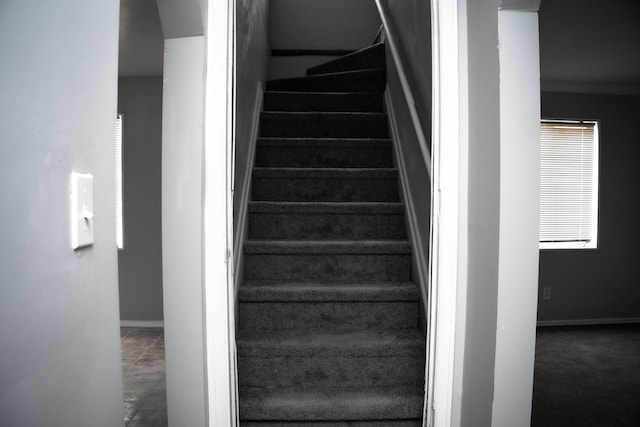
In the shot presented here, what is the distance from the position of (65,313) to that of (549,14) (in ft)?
10.3

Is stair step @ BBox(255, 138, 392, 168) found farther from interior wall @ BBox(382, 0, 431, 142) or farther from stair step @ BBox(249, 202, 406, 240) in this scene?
interior wall @ BBox(382, 0, 431, 142)

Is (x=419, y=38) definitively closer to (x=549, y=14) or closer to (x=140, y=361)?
(x=549, y=14)

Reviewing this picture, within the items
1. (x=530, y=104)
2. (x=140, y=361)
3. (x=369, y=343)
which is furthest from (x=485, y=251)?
(x=140, y=361)

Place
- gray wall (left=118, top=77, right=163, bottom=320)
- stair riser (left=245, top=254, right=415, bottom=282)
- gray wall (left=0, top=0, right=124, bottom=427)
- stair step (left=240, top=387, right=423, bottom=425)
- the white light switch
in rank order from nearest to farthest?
gray wall (left=0, top=0, right=124, bottom=427)
the white light switch
stair step (left=240, top=387, right=423, bottom=425)
stair riser (left=245, top=254, right=415, bottom=282)
gray wall (left=118, top=77, right=163, bottom=320)

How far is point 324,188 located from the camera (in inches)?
106

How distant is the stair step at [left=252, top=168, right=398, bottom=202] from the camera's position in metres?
2.69

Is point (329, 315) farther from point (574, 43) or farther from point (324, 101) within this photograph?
point (574, 43)

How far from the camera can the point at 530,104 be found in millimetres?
1213

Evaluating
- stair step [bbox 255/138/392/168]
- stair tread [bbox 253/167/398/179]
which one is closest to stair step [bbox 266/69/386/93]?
stair step [bbox 255/138/392/168]

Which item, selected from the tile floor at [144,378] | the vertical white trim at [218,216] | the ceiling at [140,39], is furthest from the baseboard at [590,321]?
the ceiling at [140,39]

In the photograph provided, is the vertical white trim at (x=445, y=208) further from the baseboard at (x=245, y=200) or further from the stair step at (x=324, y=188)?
the stair step at (x=324, y=188)

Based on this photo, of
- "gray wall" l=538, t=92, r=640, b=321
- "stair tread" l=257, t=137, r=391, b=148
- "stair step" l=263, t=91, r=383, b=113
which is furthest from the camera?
"gray wall" l=538, t=92, r=640, b=321

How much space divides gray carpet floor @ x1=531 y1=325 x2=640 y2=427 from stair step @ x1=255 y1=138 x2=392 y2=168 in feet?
6.13

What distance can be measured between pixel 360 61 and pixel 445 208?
96.6 inches
